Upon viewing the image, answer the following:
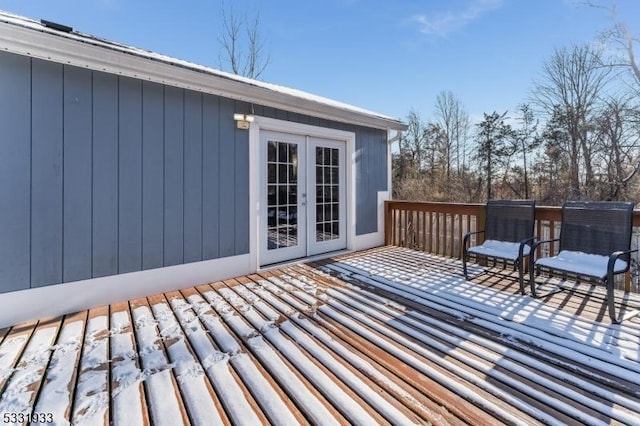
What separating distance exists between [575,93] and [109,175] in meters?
15.3

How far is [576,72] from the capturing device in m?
11.9

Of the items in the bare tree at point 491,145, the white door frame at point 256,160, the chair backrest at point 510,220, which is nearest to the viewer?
the chair backrest at point 510,220

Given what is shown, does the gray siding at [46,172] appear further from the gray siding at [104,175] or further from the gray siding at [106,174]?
the gray siding at [104,175]

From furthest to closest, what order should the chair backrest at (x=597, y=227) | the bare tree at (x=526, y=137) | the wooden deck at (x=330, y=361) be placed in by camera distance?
the bare tree at (x=526, y=137)
the chair backrest at (x=597, y=227)
the wooden deck at (x=330, y=361)

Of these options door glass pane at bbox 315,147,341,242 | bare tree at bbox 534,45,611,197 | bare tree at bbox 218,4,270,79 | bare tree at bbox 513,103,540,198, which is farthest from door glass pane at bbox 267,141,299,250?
bare tree at bbox 513,103,540,198

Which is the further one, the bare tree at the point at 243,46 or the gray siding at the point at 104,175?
the bare tree at the point at 243,46

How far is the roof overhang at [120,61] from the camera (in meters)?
2.46

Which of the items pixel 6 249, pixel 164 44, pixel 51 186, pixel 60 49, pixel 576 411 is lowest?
pixel 576 411

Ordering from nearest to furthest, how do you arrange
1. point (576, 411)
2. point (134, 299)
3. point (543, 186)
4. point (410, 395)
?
1. point (576, 411)
2. point (410, 395)
3. point (134, 299)
4. point (543, 186)

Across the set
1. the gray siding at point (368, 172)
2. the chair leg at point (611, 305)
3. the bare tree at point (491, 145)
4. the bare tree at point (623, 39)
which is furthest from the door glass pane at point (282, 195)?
Answer: the bare tree at point (491, 145)

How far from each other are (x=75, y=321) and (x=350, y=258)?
348 cm

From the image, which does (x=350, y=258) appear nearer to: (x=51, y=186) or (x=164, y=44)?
(x=51, y=186)

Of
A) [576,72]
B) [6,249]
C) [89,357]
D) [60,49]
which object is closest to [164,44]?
[60,49]

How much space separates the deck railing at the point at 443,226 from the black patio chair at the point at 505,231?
0.72 feet
